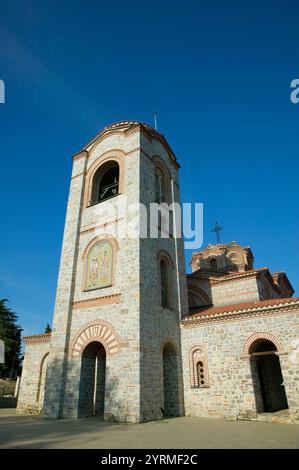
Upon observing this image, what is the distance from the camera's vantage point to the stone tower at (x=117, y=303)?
35.2ft

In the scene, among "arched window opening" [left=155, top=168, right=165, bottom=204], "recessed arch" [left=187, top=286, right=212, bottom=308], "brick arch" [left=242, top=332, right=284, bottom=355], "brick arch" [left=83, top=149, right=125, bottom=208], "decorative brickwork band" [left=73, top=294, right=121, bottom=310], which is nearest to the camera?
"brick arch" [left=242, top=332, right=284, bottom=355]

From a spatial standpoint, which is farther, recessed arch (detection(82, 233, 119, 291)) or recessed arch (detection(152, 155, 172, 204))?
recessed arch (detection(152, 155, 172, 204))

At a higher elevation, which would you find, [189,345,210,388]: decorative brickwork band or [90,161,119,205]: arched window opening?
[90,161,119,205]: arched window opening

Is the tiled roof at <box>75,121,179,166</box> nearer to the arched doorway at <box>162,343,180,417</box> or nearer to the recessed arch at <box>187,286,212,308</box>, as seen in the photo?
the recessed arch at <box>187,286,212,308</box>

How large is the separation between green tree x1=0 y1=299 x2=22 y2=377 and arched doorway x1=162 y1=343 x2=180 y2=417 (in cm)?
2568

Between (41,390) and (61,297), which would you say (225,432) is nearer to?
(61,297)

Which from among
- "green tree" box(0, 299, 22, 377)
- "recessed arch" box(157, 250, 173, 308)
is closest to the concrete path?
"recessed arch" box(157, 250, 173, 308)

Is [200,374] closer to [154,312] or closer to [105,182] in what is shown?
[154,312]

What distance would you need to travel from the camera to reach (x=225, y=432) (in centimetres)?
780

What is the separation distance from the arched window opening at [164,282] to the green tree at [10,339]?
2548 cm

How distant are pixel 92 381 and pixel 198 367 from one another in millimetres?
4408

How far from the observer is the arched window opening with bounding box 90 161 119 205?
16322 mm
